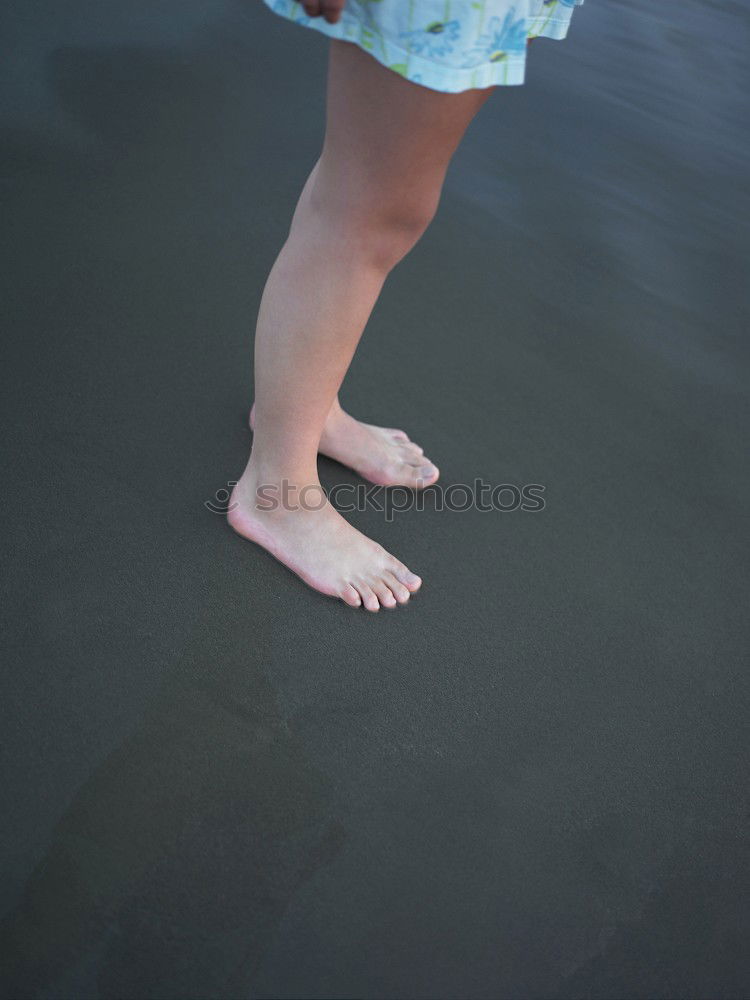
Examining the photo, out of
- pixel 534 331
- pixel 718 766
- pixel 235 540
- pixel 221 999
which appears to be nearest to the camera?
pixel 221 999

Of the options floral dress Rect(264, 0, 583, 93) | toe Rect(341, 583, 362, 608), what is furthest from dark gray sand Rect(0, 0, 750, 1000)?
floral dress Rect(264, 0, 583, 93)

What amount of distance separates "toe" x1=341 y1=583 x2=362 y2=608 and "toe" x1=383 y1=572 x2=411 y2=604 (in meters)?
0.04

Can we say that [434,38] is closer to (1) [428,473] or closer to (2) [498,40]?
(2) [498,40]

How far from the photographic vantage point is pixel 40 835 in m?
0.73

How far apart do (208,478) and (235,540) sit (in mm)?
110

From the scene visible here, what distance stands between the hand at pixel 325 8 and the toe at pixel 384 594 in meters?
0.59

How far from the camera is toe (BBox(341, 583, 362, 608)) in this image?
3.22ft

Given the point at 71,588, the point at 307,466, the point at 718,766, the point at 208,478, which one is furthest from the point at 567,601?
the point at 71,588

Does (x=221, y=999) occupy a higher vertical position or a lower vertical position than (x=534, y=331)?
lower

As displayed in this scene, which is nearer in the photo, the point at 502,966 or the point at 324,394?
the point at 502,966

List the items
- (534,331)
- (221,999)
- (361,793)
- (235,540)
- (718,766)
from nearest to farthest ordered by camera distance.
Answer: (221,999) → (361,793) → (718,766) → (235,540) → (534,331)

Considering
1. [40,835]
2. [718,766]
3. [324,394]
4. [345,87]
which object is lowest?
[40,835]

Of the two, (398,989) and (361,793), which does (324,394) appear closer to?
(361,793)

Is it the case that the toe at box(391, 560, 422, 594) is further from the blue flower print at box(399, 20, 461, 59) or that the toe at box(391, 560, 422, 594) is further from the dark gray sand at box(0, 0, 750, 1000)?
the blue flower print at box(399, 20, 461, 59)
